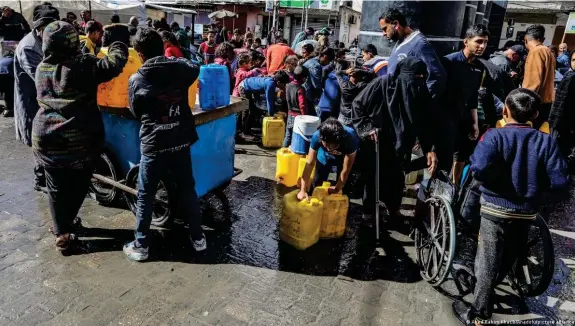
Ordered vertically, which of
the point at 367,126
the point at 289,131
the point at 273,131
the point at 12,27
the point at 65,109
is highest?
the point at 12,27

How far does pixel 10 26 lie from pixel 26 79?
569cm

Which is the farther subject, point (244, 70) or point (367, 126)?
point (244, 70)

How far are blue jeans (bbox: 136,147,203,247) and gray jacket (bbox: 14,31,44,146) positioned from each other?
1876 mm

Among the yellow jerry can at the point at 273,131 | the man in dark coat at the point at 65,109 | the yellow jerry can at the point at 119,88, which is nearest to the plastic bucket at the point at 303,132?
the yellow jerry can at the point at 273,131

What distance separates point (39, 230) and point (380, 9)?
16.9ft

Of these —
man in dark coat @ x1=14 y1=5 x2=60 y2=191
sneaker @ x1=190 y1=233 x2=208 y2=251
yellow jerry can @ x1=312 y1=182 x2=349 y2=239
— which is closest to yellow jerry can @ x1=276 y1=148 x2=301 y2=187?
yellow jerry can @ x1=312 y1=182 x2=349 y2=239

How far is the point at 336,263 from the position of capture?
404cm

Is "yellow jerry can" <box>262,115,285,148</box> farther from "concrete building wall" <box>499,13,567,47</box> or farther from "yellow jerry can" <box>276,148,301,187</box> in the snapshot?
"concrete building wall" <box>499,13,567,47</box>

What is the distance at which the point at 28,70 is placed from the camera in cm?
432

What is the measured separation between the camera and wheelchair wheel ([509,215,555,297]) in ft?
10.8

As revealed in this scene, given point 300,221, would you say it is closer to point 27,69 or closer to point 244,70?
point 27,69

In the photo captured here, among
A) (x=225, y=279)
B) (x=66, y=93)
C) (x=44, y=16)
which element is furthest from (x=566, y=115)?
(x=44, y=16)

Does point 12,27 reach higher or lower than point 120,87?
higher

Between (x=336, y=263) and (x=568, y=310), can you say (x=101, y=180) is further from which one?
(x=568, y=310)
